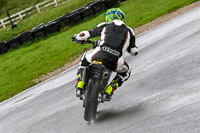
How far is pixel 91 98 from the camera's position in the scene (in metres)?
4.96

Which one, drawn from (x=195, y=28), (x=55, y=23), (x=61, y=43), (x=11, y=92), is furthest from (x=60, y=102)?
(x=55, y=23)

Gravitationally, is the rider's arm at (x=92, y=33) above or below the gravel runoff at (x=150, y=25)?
above

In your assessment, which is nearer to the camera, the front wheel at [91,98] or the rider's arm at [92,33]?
the front wheel at [91,98]

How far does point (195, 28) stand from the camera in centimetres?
1130

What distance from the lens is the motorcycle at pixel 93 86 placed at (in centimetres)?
498

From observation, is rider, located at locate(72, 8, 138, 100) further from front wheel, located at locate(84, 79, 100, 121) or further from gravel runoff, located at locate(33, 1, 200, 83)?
gravel runoff, located at locate(33, 1, 200, 83)

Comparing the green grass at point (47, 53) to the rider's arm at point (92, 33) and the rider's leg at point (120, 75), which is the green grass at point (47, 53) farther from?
the rider's leg at point (120, 75)

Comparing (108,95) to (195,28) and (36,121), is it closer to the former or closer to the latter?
(36,121)

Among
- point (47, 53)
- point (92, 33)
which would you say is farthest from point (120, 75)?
point (47, 53)

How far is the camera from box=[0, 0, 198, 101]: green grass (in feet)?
44.9

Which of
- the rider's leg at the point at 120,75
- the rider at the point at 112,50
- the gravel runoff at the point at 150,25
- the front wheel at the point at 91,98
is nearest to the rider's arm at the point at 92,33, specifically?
the rider at the point at 112,50

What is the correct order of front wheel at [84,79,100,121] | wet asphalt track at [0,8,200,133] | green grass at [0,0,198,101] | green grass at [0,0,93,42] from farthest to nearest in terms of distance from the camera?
green grass at [0,0,93,42] < green grass at [0,0,198,101] < front wheel at [84,79,100,121] < wet asphalt track at [0,8,200,133]

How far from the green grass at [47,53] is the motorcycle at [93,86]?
7.34m

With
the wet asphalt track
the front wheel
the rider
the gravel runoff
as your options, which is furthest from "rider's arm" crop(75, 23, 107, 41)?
the gravel runoff
